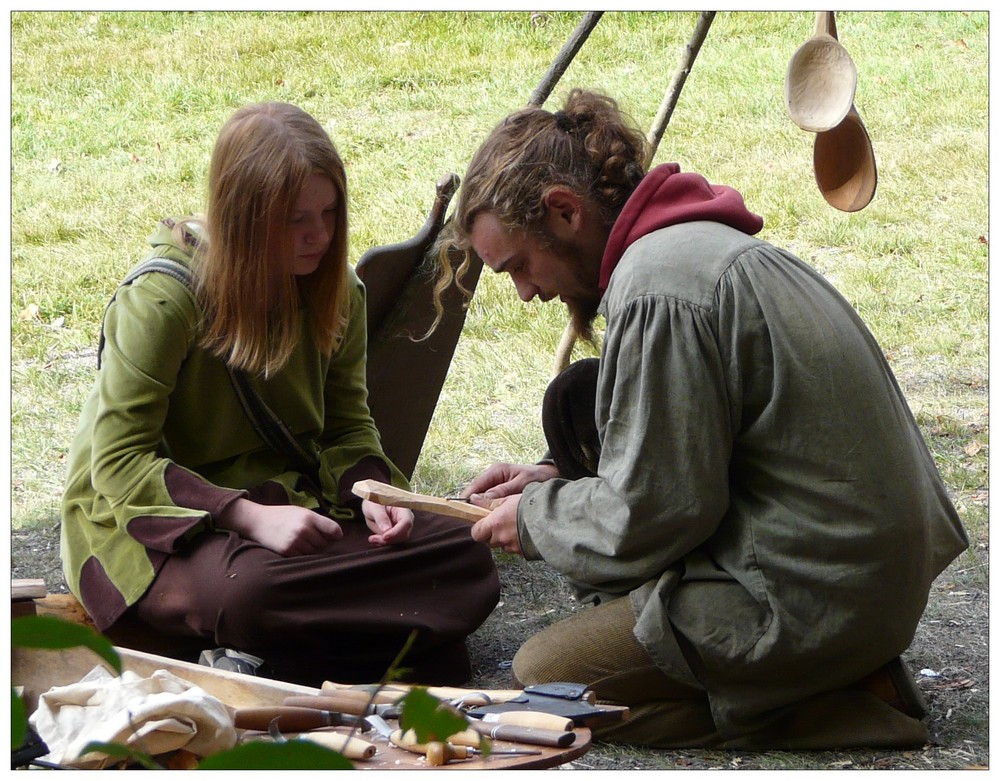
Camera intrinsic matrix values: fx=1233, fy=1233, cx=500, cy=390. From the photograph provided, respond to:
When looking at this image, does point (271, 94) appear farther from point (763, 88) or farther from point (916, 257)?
point (916, 257)

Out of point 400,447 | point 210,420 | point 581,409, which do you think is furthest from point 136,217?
point 581,409

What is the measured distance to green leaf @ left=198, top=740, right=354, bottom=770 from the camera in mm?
773

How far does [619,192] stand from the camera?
260 centimetres

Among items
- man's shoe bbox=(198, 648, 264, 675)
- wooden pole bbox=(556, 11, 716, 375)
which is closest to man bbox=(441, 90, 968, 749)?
man's shoe bbox=(198, 648, 264, 675)

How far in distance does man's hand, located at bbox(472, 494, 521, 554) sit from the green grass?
7.20 feet

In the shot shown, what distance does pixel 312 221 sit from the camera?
9.51 ft

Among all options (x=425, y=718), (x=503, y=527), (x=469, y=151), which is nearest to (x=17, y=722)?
(x=425, y=718)

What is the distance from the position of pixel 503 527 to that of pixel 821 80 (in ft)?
5.38

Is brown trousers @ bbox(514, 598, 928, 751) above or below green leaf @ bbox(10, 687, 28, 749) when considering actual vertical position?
below

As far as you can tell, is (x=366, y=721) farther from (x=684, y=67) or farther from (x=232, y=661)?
(x=684, y=67)

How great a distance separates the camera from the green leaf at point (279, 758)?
2.54 feet

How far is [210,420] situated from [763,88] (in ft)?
21.3

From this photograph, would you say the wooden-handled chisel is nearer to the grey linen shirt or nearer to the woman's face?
the grey linen shirt
